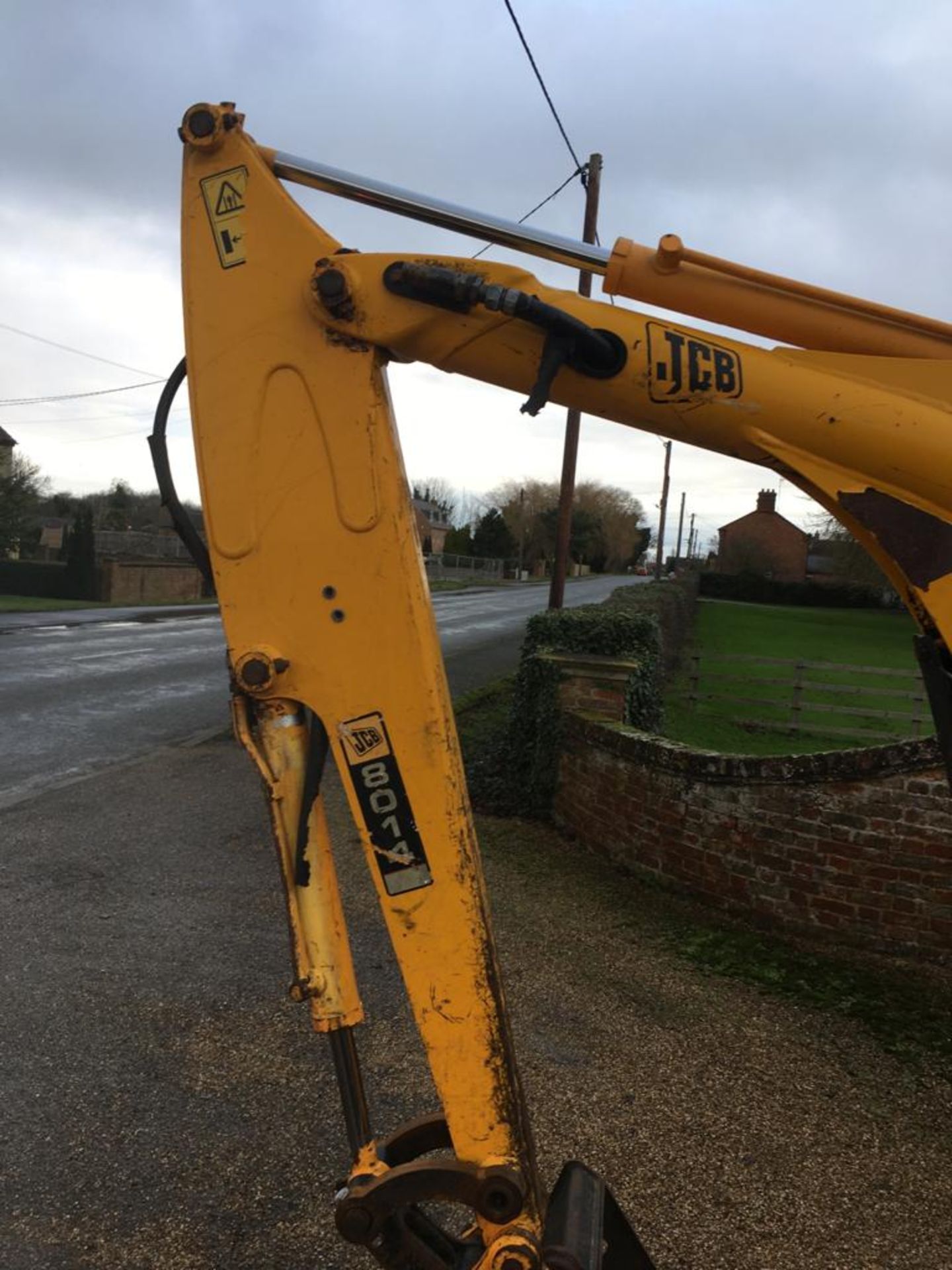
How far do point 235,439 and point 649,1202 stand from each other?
267 cm

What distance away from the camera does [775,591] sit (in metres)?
58.8

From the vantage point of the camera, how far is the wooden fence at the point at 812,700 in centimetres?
1134

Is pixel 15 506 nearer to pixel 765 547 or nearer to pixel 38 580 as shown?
Result: pixel 38 580

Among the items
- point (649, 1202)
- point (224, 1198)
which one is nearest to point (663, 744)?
point (649, 1202)

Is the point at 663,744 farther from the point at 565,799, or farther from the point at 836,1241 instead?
the point at 836,1241

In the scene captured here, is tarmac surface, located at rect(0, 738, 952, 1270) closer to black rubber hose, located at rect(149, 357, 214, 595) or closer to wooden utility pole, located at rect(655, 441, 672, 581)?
black rubber hose, located at rect(149, 357, 214, 595)

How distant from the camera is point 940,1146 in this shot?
127 inches

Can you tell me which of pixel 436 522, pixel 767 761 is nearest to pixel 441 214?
pixel 767 761

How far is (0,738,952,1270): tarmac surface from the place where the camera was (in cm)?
278

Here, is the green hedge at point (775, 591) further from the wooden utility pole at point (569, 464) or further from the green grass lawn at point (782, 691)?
the wooden utility pole at point (569, 464)

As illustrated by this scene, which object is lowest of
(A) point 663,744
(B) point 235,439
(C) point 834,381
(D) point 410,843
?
(A) point 663,744

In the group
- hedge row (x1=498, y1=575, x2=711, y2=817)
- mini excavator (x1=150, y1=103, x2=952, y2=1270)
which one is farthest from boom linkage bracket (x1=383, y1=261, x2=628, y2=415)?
hedge row (x1=498, y1=575, x2=711, y2=817)

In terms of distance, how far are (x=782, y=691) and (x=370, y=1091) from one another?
12.6 metres

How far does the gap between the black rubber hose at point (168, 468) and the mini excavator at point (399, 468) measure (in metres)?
0.29
